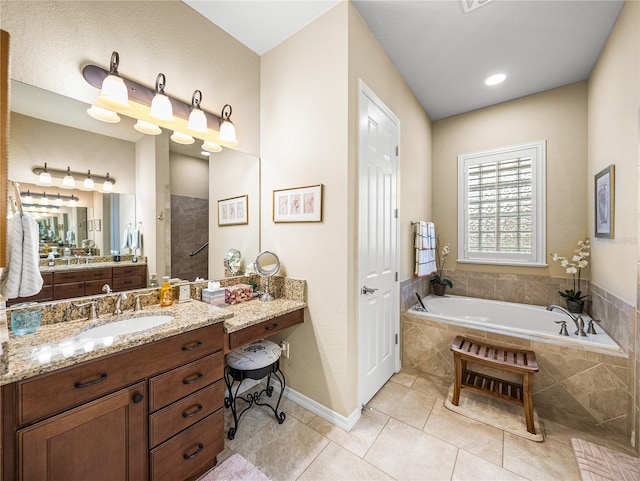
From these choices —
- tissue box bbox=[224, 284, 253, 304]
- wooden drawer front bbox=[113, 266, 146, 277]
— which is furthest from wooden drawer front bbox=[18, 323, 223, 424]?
wooden drawer front bbox=[113, 266, 146, 277]

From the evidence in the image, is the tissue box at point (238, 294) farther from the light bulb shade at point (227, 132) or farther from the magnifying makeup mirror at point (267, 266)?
the light bulb shade at point (227, 132)

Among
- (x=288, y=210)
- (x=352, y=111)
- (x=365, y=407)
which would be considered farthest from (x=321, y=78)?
(x=365, y=407)

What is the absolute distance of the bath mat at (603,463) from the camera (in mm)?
1429

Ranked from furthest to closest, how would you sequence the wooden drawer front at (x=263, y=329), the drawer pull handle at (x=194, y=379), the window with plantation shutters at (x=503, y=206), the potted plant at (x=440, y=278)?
the potted plant at (x=440, y=278) < the window with plantation shutters at (x=503, y=206) < the wooden drawer front at (x=263, y=329) < the drawer pull handle at (x=194, y=379)

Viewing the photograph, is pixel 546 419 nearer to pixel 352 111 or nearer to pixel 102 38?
pixel 352 111

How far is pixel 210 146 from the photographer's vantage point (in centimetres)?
204

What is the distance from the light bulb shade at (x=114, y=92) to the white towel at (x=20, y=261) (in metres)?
0.76

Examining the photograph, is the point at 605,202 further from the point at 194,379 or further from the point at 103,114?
the point at 103,114

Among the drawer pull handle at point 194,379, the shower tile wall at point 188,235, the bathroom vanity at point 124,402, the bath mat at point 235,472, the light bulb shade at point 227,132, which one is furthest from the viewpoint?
the light bulb shade at point 227,132

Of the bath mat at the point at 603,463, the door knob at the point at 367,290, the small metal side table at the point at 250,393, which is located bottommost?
the bath mat at the point at 603,463

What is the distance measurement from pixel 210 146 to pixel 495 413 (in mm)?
2975

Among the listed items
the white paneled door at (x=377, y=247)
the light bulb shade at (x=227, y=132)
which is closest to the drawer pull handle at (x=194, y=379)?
the white paneled door at (x=377, y=247)

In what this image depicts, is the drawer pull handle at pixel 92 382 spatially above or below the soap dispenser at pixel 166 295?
below

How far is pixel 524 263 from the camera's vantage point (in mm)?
2986
